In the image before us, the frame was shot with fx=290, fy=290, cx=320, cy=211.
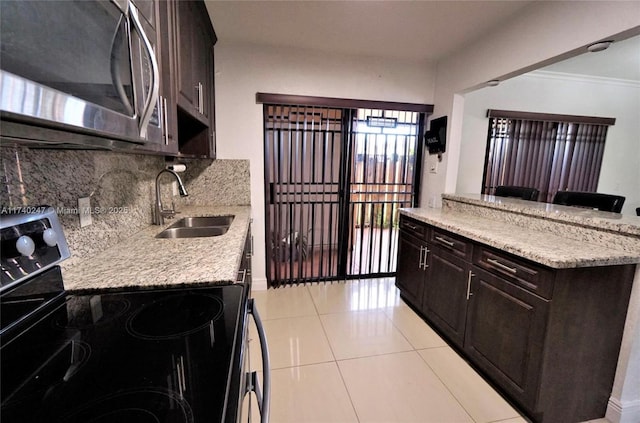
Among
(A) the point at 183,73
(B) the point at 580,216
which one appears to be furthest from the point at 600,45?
(A) the point at 183,73

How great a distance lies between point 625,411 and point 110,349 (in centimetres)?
244

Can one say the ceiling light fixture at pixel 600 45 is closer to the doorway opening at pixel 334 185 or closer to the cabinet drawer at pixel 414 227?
the cabinet drawer at pixel 414 227

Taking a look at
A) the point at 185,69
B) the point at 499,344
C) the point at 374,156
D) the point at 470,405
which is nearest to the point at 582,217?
the point at 499,344

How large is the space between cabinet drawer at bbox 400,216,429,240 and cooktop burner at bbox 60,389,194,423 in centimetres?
229

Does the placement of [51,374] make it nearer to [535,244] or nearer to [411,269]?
[535,244]

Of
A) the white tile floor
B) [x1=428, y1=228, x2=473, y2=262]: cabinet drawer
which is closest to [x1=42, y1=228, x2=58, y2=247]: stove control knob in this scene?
the white tile floor

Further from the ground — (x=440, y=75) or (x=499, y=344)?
(x=440, y=75)

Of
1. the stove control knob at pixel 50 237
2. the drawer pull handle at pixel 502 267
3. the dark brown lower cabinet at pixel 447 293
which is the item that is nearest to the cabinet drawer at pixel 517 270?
the drawer pull handle at pixel 502 267

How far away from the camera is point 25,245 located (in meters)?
0.79

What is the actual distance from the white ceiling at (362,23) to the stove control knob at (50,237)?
200cm

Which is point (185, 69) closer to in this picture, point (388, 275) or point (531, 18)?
point (531, 18)

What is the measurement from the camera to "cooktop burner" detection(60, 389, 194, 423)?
0.54 metres

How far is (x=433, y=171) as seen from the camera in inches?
129

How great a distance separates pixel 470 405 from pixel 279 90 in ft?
9.73
